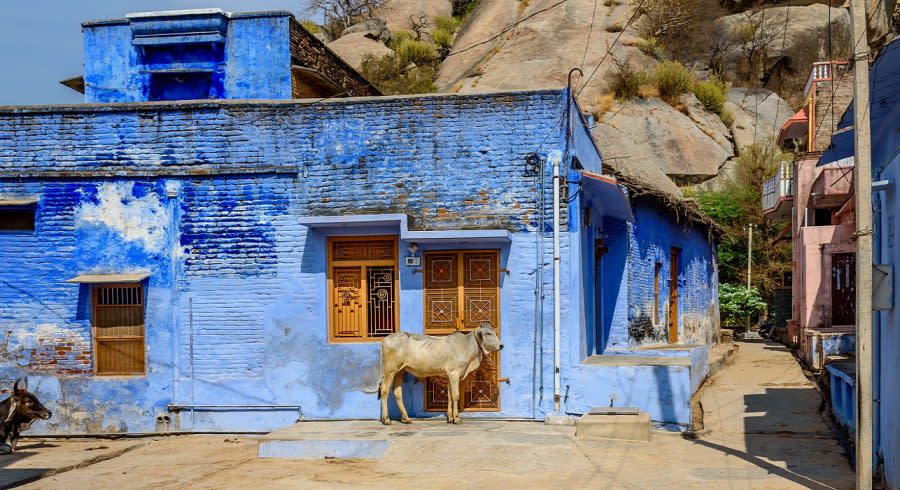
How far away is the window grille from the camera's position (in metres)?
12.8

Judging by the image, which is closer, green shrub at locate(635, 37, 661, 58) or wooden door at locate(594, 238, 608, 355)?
wooden door at locate(594, 238, 608, 355)

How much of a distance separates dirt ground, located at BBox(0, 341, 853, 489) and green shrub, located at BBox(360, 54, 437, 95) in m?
25.1

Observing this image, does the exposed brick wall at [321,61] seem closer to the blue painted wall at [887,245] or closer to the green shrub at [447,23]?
the blue painted wall at [887,245]

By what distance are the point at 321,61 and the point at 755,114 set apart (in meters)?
22.5

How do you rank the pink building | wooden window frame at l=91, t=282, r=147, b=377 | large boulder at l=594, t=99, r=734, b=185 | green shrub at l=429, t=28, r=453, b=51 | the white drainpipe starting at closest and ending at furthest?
1. the white drainpipe
2. wooden window frame at l=91, t=282, r=147, b=377
3. the pink building
4. large boulder at l=594, t=99, r=734, b=185
5. green shrub at l=429, t=28, r=453, b=51

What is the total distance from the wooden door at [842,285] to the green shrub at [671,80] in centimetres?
1499

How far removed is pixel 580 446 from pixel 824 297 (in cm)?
1135

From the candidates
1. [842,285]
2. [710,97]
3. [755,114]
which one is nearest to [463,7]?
[710,97]

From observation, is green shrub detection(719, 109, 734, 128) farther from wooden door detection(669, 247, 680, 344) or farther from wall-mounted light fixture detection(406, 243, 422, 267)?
wall-mounted light fixture detection(406, 243, 422, 267)

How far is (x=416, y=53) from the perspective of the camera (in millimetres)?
39344

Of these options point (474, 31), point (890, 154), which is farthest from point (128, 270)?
point (474, 31)

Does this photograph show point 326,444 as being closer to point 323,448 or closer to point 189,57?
point 323,448

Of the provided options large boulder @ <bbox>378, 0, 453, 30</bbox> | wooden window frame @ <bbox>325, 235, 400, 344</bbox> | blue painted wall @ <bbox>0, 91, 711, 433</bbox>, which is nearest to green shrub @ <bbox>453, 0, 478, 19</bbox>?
large boulder @ <bbox>378, 0, 453, 30</bbox>

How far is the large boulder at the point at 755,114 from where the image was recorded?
34281 mm
